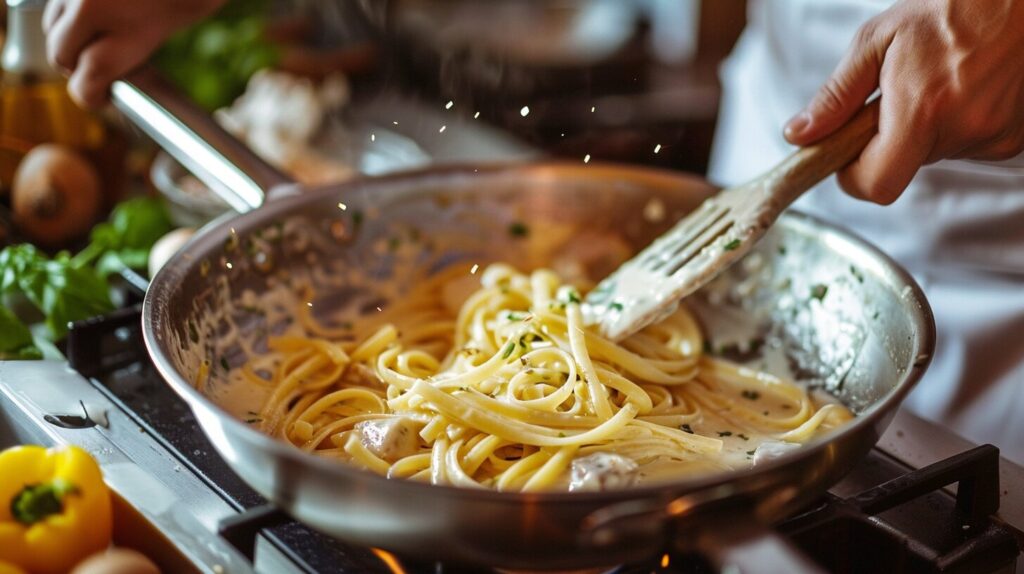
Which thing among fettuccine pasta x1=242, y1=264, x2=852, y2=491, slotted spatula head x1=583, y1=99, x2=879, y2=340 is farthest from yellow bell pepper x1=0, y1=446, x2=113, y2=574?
slotted spatula head x1=583, y1=99, x2=879, y2=340

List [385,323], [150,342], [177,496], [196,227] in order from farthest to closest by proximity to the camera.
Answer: [196,227] < [385,323] < [177,496] < [150,342]

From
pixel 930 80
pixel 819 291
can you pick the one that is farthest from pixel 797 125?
pixel 819 291

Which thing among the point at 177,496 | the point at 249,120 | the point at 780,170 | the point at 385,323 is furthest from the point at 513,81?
the point at 177,496

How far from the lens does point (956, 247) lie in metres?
2.09

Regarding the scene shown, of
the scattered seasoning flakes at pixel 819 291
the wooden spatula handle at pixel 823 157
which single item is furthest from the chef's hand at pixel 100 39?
the scattered seasoning flakes at pixel 819 291

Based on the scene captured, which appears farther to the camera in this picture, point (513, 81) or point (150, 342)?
point (513, 81)

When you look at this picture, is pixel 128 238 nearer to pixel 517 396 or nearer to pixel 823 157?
pixel 517 396

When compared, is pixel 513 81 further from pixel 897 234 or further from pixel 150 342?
pixel 150 342

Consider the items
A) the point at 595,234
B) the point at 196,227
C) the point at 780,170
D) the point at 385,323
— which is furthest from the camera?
the point at 196,227

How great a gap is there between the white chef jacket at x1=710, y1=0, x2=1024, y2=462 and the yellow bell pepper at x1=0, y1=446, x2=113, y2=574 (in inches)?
67.1

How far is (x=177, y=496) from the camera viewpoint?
142 centimetres

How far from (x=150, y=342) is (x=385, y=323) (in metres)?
0.79

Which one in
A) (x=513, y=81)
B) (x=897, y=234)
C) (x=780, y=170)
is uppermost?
(x=780, y=170)

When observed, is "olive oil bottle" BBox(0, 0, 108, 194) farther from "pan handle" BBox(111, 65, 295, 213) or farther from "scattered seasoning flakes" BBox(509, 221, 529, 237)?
"scattered seasoning flakes" BBox(509, 221, 529, 237)
